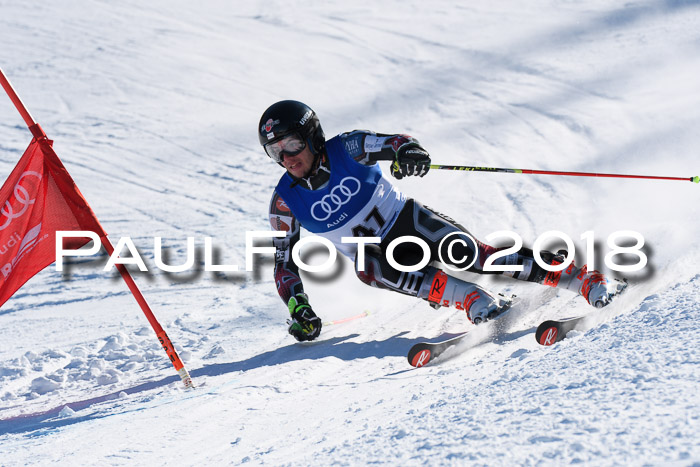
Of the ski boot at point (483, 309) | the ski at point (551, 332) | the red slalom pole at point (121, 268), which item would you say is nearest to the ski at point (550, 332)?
the ski at point (551, 332)

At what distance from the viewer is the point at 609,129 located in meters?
9.70

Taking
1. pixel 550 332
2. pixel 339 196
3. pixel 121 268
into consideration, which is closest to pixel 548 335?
pixel 550 332

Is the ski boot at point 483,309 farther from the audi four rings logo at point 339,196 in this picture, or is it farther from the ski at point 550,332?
the audi four rings logo at point 339,196

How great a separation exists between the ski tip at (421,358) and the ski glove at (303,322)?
0.76 meters

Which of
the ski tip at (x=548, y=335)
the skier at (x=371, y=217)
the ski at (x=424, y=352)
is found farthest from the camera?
the skier at (x=371, y=217)

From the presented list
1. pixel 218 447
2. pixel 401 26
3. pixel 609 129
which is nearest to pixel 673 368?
pixel 218 447

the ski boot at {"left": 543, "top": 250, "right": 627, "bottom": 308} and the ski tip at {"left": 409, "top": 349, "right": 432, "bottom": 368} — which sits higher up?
the ski boot at {"left": 543, "top": 250, "right": 627, "bottom": 308}

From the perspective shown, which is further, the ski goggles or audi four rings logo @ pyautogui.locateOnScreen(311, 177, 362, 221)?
audi four rings logo @ pyautogui.locateOnScreen(311, 177, 362, 221)

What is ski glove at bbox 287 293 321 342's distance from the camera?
14.6ft

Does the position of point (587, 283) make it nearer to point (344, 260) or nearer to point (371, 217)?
point (371, 217)

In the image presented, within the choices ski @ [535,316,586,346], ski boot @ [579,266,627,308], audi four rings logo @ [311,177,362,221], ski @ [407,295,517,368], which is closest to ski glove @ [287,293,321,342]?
Result: audi four rings logo @ [311,177,362,221]

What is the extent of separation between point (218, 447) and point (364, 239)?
1.82 metres

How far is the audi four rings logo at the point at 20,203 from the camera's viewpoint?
4.13 meters

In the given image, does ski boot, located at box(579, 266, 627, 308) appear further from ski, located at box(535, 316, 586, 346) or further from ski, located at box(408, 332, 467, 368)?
ski, located at box(408, 332, 467, 368)
